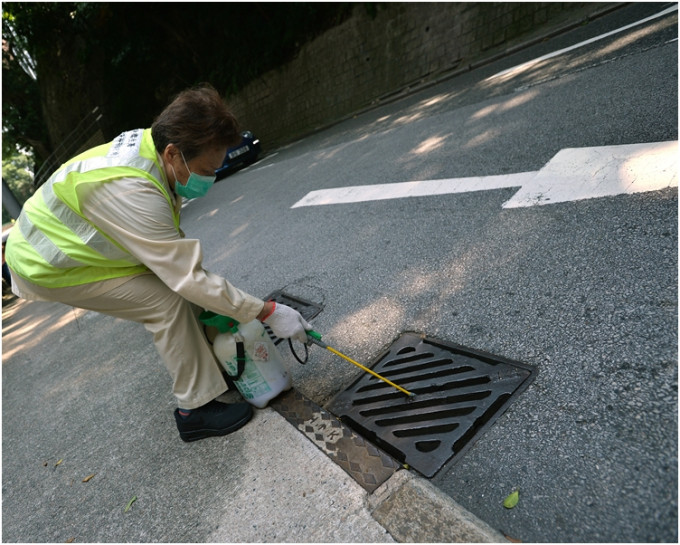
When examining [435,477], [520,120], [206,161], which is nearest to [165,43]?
[520,120]

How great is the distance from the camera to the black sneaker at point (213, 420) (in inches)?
82.4

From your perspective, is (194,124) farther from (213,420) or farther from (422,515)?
(422,515)

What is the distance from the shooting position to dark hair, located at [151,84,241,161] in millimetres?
1799

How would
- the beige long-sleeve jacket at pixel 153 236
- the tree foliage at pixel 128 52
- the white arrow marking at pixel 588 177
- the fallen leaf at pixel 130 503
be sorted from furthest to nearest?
the tree foliage at pixel 128 52
the white arrow marking at pixel 588 177
the fallen leaf at pixel 130 503
the beige long-sleeve jacket at pixel 153 236

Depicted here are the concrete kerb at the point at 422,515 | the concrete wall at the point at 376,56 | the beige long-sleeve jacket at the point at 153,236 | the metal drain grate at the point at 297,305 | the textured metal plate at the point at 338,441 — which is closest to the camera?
the concrete kerb at the point at 422,515

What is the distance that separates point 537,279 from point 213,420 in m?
1.71

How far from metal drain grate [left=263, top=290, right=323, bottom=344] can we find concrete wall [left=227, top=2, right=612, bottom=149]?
23.4 feet

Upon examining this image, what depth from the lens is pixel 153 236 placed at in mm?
1737

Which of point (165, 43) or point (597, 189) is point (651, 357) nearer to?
point (597, 189)

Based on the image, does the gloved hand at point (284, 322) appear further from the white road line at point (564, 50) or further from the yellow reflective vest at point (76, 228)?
the white road line at point (564, 50)

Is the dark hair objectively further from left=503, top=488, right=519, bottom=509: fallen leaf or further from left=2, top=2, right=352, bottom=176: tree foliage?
left=2, top=2, right=352, bottom=176: tree foliage

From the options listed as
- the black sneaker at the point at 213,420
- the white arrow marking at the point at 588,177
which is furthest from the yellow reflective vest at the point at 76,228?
the white arrow marking at the point at 588,177

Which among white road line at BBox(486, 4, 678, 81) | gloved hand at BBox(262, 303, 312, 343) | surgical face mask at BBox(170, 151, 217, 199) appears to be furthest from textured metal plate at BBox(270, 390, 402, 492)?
white road line at BBox(486, 4, 678, 81)

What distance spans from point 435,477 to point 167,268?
126 cm
